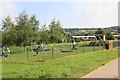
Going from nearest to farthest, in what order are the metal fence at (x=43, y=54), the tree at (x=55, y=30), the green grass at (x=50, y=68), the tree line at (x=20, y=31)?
the green grass at (x=50, y=68)
the metal fence at (x=43, y=54)
the tree line at (x=20, y=31)
the tree at (x=55, y=30)

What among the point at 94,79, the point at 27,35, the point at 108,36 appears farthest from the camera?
the point at 108,36

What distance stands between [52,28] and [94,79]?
6813 cm

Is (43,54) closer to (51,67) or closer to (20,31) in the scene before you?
(51,67)

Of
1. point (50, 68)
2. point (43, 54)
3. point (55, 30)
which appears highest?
point (55, 30)

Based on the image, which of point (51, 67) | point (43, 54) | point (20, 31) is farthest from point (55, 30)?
point (51, 67)

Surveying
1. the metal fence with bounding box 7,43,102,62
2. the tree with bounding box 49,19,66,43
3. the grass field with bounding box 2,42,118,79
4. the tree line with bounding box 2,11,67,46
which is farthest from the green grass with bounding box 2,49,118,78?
the tree with bounding box 49,19,66,43

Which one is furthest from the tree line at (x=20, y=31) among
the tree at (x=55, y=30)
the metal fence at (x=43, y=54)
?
the tree at (x=55, y=30)

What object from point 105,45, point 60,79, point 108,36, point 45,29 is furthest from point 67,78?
point 108,36

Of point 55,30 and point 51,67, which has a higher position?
point 55,30

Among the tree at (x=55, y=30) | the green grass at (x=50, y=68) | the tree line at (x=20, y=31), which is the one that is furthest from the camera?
the tree at (x=55, y=30)

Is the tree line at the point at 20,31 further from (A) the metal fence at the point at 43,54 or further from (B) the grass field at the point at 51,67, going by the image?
(B) the grass field at the point at 51,67

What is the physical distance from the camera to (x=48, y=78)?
11.9m

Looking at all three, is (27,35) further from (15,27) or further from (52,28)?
(52,28)

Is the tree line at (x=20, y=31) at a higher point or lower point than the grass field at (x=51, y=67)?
higher
